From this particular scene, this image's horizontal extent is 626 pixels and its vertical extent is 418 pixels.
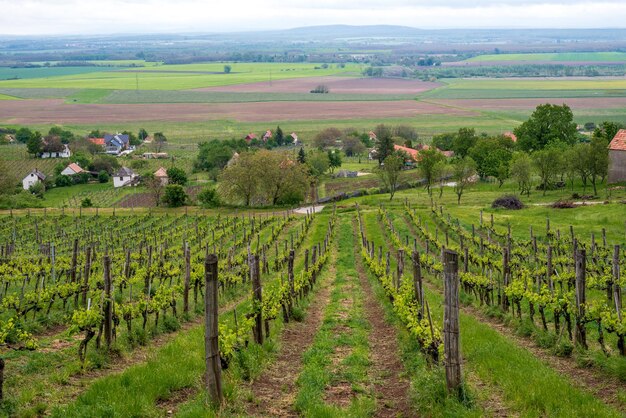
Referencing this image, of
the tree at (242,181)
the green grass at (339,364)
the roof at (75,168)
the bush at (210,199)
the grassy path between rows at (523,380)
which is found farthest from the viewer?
the roof at (75,168)

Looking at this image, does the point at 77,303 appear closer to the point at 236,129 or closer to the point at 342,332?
the point at 342,332

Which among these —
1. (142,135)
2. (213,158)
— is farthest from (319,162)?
(142,135)

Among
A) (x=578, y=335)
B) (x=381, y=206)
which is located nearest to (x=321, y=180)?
(x=381, y=206)

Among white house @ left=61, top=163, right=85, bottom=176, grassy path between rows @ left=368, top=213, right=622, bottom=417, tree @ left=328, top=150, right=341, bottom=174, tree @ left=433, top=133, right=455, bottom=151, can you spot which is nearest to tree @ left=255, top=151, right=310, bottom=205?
tree @ left=328, top=150, right=341, bottom=174

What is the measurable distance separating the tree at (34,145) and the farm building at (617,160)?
308 ft

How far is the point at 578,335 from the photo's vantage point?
15.6 meters

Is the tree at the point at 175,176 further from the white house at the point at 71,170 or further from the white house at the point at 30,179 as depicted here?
the white house at the point at 30,179

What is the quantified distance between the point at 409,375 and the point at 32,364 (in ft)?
23.7

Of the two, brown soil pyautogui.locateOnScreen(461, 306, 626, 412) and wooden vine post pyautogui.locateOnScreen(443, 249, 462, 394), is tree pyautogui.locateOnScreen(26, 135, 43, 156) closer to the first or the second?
brown soil pyautogui.locateOnScreen(461, 306, 626, 412)

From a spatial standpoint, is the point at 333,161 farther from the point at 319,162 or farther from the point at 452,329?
the point at 452,329

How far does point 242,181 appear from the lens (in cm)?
7388

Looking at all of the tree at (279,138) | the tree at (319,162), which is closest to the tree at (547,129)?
the tree at (319,162)

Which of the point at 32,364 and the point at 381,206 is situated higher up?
the point at 32,364

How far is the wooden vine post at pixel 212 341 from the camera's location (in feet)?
37.3
